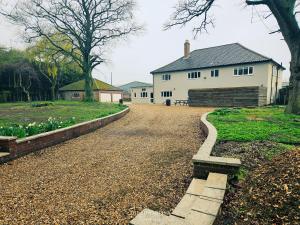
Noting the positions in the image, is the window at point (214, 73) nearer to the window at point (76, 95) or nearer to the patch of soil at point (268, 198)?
the patch of soil at point (268, 198)

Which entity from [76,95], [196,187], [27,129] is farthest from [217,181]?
[76,95]

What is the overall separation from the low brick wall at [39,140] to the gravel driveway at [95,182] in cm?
29

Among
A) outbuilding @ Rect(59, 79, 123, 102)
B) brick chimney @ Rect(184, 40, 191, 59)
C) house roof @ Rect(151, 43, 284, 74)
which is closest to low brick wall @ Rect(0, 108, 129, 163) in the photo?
house roof @ Rect(151, 43, 284, 74)

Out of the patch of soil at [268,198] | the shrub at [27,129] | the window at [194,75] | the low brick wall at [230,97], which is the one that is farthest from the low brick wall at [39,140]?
the window at [194,75]

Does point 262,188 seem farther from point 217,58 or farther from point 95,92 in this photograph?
point 95,92

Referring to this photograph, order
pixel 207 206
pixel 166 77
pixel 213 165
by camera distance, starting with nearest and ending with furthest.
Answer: pixel 207 206 < pixel 213 165 < pixel 166 77

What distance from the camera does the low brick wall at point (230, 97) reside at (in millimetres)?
22875

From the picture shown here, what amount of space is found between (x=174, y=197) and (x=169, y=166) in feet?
4.92

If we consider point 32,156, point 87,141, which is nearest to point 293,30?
point 87,141

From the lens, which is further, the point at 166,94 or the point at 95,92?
the point at 95,92

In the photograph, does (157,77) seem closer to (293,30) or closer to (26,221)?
(293,30)

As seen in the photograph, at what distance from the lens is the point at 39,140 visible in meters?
7.25

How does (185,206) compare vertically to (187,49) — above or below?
below

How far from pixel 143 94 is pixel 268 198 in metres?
38.7
